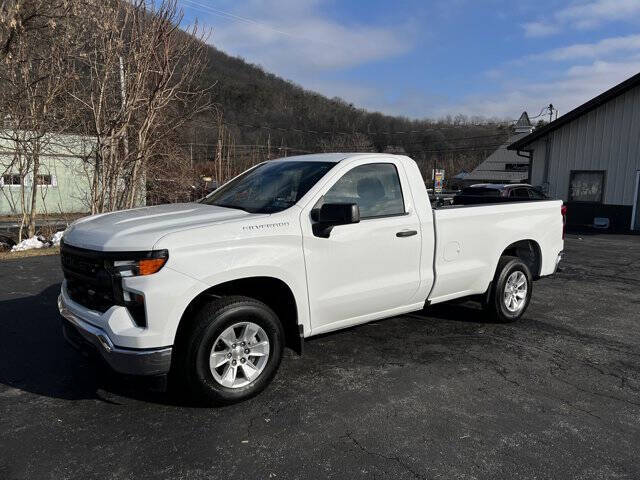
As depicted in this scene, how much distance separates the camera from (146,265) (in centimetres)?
314

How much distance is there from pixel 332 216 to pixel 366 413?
148 cm

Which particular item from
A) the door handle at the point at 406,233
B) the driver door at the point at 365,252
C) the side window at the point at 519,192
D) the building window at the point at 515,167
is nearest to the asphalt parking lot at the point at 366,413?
the driver door at the point at 365,252

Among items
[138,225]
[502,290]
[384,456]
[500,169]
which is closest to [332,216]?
[138,225]

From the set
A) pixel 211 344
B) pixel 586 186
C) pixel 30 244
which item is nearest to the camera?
pixel 211 344

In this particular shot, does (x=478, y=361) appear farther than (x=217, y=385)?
Yes

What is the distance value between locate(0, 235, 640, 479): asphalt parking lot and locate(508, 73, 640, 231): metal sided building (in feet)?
46.8

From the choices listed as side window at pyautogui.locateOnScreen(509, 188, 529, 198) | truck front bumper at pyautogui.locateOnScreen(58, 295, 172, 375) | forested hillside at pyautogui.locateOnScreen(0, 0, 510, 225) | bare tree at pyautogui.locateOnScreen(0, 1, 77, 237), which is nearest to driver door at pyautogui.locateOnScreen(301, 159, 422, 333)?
truck front bumper at pyautogui.locateOnScreen(58, 295, 172, 375)

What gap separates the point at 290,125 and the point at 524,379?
2040 inches

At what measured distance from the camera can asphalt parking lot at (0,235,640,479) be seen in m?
2.93

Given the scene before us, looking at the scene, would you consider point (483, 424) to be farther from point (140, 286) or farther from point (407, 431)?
point (140, 286)

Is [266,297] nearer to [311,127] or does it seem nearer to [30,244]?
[30,244]

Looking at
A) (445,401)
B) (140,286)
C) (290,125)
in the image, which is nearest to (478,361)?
(445,401)

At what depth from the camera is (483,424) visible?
3.42 meters

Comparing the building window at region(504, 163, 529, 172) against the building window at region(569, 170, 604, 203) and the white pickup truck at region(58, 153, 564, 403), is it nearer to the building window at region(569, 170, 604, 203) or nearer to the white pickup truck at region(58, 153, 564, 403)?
the building window at region(569, 170, 604, 203)
